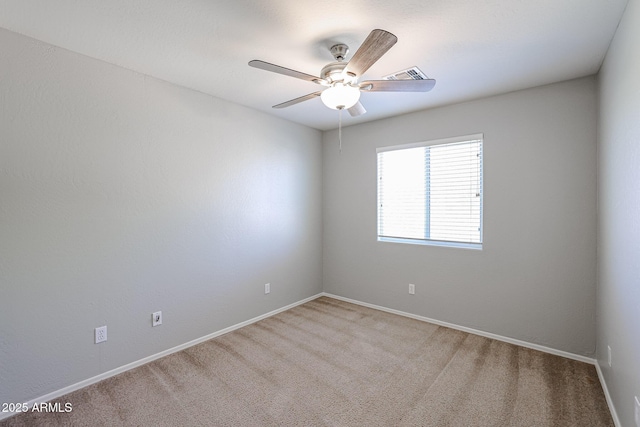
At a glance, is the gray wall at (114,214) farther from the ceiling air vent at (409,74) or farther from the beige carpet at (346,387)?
the ceiling air vent at (409,74)

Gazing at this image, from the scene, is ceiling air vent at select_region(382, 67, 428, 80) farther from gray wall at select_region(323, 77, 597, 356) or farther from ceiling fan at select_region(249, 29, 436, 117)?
gray wall at select_region(323, 77, 597, 356)

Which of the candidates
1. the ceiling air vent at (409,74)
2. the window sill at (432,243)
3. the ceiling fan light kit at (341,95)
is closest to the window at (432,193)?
the window sill at (432,243)

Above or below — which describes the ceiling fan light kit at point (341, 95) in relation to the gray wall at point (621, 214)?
above

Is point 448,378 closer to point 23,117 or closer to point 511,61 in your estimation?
point 511,61

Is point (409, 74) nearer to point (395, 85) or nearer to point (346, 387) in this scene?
point (395, 85)

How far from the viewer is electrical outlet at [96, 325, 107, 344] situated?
2.24 meters

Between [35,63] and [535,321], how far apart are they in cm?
445

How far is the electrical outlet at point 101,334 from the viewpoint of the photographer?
7.36 feet

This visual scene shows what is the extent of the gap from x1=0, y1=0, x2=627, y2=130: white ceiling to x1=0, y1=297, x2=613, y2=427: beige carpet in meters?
2.40

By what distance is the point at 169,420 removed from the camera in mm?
1819

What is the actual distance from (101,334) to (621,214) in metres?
3.62

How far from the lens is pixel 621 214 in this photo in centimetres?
174

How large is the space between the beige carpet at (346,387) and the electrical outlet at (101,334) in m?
0.31

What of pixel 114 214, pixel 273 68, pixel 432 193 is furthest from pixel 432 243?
pixel 114 214
